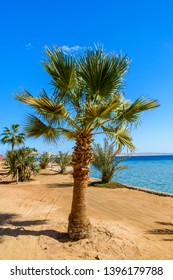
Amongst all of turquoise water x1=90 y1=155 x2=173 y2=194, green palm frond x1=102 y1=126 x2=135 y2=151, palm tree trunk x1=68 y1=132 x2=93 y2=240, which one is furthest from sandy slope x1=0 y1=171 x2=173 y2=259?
turquoise water x1=90 y1=155 x2=173 y2=194

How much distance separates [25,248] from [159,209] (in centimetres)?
554

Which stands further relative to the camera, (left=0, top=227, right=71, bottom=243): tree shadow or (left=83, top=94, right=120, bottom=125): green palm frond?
(left=0, top=227, right=71, bottom=243): tree shadow

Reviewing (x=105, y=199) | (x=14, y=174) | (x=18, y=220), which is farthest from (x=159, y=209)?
(x=14, y=174)

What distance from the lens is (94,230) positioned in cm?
630

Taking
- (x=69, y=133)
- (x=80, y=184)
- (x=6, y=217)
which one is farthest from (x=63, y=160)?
(x=80, y=184)

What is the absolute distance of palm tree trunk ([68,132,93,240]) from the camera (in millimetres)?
5840

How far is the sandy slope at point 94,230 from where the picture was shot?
5211 millimetres

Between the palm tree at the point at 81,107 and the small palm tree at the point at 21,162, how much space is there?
38.2 feet

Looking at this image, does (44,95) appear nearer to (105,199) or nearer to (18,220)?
(18,220)

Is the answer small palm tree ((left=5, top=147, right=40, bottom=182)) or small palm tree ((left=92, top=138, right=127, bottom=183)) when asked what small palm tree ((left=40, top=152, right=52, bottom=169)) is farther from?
small palm tree ((left=92, top=138, right=127, bottom=183))

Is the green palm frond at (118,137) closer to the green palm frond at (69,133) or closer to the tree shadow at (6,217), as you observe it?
the green palm frond at (69,133)

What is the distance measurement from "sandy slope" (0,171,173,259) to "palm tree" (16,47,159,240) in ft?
1.91

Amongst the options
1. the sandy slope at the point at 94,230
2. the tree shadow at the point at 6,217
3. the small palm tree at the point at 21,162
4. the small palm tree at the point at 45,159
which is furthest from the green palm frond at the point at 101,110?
the small palm tree at the point at 45,159

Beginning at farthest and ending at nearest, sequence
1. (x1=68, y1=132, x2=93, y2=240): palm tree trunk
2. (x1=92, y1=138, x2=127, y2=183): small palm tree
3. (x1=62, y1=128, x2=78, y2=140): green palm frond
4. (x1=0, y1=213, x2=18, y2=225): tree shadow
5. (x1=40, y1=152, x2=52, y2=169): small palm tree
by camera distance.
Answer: (x1=40, y1=152, x2=52, y2=169): small palm tree → (x1=92, y1=138, x2=127, y2=183): small palm tree → (x1=0, y1=213, x2=18, y2=225): tree shadow → (x1=62, y1=128, x2=78, y2=140): green palm frond → (x1=68, y1=132, x2=93, y2=240): palm tree trunk
